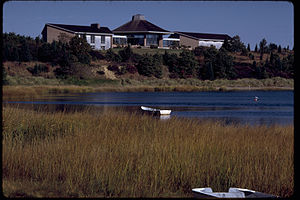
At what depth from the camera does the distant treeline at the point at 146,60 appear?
70938 mm

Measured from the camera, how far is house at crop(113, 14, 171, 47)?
93125 mm

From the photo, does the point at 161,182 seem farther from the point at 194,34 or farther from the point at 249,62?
the point at 194,34

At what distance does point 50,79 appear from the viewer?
65875mm

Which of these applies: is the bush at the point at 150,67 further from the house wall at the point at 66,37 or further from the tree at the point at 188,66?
the house wall at the point at 66,37

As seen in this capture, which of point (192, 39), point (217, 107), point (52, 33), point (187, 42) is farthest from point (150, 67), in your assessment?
point (217, 107)

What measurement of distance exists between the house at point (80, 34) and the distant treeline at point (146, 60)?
5207 mm

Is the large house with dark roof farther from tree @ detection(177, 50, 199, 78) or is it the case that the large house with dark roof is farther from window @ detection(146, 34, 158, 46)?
tree @ detection(177, 50, 199, 78)

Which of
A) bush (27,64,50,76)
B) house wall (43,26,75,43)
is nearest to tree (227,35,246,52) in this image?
house wall (43,26,75,43)

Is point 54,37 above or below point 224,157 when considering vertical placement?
above

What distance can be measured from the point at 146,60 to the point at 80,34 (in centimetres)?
1608

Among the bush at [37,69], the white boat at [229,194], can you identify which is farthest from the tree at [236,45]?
the white boat at [229,194]
